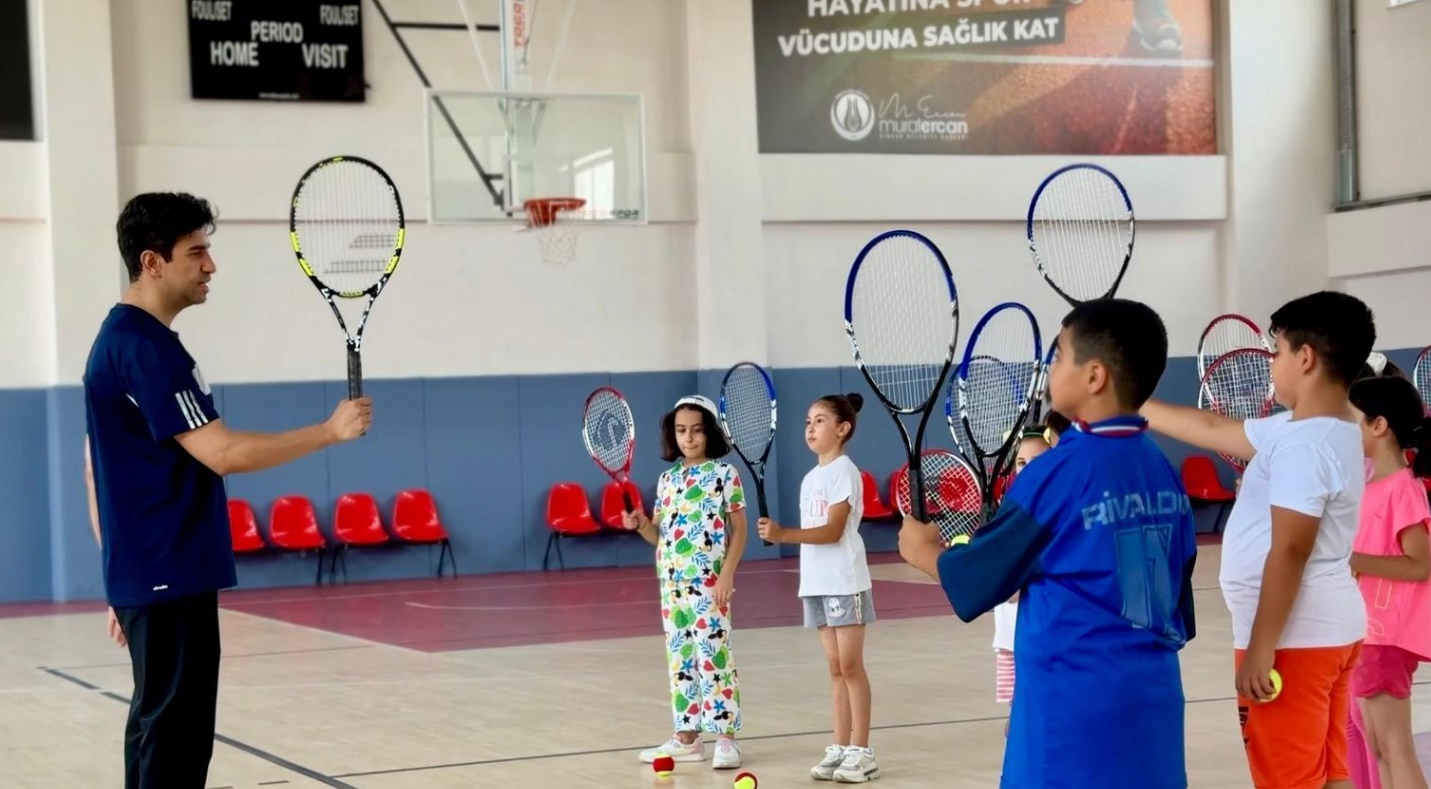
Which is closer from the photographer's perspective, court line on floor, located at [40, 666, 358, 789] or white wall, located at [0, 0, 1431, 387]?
court line on floor, located at [40, 666, 358, 789]

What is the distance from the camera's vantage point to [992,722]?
797cm

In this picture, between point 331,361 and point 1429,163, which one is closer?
point 331,361

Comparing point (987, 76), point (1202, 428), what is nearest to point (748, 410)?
point (987, 76)

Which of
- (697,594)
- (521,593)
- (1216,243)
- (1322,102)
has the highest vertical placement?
(1322,102)

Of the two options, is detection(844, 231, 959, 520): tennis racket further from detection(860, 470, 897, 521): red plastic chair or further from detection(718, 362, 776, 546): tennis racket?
detection(860, 470, 897, 521): red plastic chair

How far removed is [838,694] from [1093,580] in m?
3.37

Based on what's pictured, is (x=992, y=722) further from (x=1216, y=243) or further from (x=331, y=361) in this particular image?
(x=1216, y=243)

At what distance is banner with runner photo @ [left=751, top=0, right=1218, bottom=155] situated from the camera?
18.5 metres

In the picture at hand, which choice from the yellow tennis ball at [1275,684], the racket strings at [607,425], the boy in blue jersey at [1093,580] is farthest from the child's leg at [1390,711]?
the racket strings at [607,425]

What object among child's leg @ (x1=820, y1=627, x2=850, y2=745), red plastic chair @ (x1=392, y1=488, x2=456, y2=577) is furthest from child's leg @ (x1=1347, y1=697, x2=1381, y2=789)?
red plastic chair @ (x1=392, y1=488, x2=456, y2=577)

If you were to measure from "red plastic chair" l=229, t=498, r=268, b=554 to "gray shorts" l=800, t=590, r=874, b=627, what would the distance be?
1037 centimetres

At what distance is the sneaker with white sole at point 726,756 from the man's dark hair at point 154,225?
340cm

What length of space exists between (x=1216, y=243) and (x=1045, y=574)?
17.6 metres

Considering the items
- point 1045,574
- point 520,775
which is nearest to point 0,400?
point 520,775
